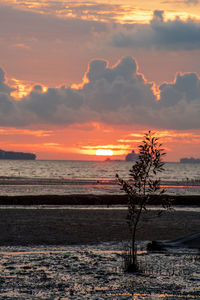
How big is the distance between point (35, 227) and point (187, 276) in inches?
693

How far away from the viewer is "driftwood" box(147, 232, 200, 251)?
22797 millimetres

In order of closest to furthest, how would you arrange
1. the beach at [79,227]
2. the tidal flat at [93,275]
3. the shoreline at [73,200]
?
the tidal flat at [93,275], the beach at [79,227], the shoreline at [73,200]

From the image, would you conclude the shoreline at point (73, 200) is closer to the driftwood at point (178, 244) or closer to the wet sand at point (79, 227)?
the wet sand at point (79, 227)

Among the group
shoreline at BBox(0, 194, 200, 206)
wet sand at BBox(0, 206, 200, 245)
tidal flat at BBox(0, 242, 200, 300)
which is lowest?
tidal flat at BBox(0, 242, 200, 300)

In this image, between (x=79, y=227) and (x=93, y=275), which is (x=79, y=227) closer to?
(x=79, y=227)

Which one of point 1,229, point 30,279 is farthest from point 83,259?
point 1,229

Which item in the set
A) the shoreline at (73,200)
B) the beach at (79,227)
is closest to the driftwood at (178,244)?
the beach at (79,227)

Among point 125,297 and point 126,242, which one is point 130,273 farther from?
point 126,242

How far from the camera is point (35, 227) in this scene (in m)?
32.7

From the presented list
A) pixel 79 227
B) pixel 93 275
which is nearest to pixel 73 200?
pixel 79 227

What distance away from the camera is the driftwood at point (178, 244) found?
74.8ft

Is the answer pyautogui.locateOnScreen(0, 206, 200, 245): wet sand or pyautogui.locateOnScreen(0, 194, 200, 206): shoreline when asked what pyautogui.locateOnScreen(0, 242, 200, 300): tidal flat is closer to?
pyautogui.locateOnScreen(0, 206, 200, 245): wet sand

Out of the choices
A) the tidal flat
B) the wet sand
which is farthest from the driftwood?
the wet sand

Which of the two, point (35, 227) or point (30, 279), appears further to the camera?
point (35, 227)
